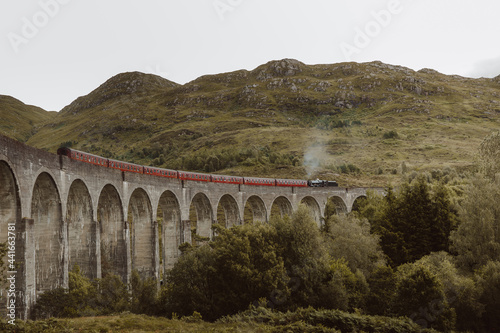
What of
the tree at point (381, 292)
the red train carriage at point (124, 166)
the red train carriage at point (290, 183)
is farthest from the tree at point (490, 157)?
the red train carriage at point (124, 166)

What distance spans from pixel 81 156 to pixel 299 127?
4844 inches

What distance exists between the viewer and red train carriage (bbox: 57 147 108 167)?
85.3 ft

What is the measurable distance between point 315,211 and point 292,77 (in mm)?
144745

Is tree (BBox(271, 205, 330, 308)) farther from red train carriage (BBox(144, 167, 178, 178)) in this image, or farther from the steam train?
red train carriage (BBox(144, 167, 178, 178))

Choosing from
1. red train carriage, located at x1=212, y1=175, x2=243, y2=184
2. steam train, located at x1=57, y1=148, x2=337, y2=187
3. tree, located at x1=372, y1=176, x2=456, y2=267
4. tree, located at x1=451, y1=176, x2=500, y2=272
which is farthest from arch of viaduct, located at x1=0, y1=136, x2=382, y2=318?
tree, located at x1=451, y1=176, x2=500, y2=272

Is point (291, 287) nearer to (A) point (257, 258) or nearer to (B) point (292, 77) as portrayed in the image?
(A) point (257, 258)

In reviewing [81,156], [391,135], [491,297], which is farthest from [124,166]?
[391,135]

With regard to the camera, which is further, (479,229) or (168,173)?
(168,173)

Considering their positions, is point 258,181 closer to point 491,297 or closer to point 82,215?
point 82,215

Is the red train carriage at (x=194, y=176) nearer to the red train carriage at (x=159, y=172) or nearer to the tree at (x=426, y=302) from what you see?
the red train carriage at (x=159, y=172)

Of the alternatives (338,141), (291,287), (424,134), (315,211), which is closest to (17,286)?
(291,287)

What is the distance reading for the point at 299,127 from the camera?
146m

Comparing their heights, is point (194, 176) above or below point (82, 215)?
above

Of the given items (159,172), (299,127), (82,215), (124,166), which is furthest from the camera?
(299,127)
